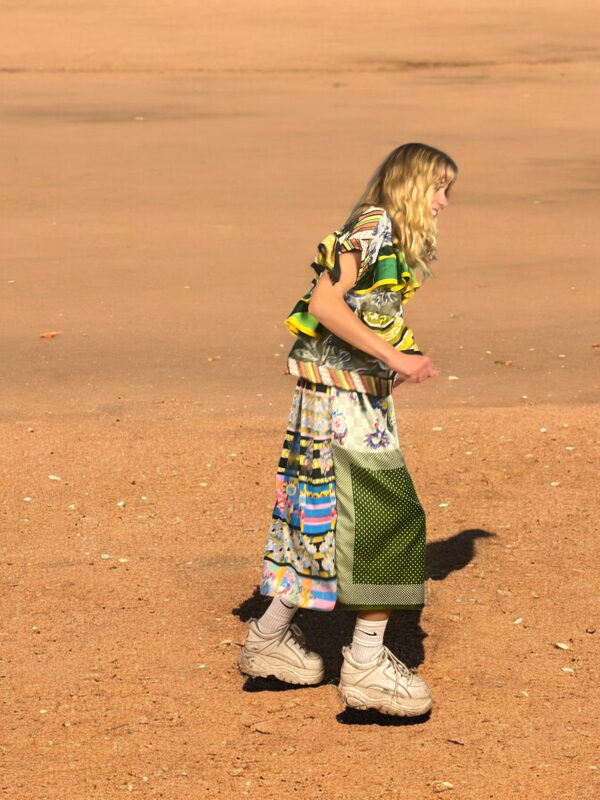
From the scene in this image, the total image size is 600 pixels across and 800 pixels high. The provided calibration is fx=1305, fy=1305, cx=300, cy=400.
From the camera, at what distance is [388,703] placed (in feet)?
14.8

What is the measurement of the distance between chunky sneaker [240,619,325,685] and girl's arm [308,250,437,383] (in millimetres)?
1194

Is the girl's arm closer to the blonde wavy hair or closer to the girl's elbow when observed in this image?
the girl's elbow

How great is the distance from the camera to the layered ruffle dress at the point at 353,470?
4355 mm

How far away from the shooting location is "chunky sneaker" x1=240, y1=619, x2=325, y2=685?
4.75 metres

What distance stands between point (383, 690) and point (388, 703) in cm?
5

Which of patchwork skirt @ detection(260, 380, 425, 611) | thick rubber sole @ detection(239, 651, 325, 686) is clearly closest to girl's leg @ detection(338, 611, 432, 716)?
patchwork skirt @ detection(260, 380, 425, 611)

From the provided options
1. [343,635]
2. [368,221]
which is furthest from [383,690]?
[368,221]

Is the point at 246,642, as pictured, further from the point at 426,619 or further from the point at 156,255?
the point at 156,255

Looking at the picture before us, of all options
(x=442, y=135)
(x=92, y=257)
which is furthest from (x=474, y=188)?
(x=92, y=257)

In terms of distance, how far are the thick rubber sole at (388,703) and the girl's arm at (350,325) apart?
1.15 m

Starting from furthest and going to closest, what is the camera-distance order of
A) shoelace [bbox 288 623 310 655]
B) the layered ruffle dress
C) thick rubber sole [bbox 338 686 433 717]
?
shoelace [bbox 288 623 310 655] → thick rubber sole [bbox 338 686 433 717] → the layered ruffle dress

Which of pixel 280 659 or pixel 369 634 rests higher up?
pixel 369 634

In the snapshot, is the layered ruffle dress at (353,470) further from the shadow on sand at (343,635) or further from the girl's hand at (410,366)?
the shadow on sand at (343,635)

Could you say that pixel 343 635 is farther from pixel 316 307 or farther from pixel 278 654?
pixel 316 307
